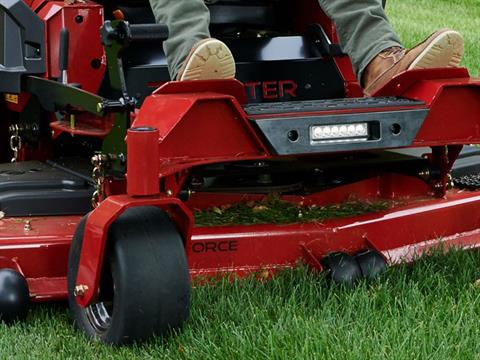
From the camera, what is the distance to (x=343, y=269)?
3.32 metres

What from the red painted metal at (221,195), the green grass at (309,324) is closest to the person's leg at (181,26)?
the red painted metal at (221,195)

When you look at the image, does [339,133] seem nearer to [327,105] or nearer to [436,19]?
[327,105]

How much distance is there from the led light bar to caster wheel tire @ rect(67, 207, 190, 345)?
0.49 m

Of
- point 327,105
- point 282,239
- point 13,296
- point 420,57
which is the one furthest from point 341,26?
point 13,296

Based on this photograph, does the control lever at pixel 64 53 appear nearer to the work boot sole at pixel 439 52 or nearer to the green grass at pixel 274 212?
the green grass at pixel 274 212

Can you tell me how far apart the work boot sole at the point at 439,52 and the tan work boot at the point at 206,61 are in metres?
0.60

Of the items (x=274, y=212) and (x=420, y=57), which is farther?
(x=274, y=212)

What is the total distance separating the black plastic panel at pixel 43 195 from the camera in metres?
3.56

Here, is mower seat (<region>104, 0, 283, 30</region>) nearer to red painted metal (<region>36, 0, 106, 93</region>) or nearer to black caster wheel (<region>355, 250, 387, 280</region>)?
red painted metal (<region>36, 0, 106, 93</region>)

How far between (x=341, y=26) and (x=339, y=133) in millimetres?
685

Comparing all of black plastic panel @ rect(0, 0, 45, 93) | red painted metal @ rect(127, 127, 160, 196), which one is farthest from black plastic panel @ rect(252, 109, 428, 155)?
black plastic panel @ rect(0, 0, 45, 93)

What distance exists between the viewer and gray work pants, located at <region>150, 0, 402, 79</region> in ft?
10.9

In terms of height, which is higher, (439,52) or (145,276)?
(439,52)

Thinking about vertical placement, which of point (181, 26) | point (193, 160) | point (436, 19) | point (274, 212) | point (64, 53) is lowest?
point (436, 19)
